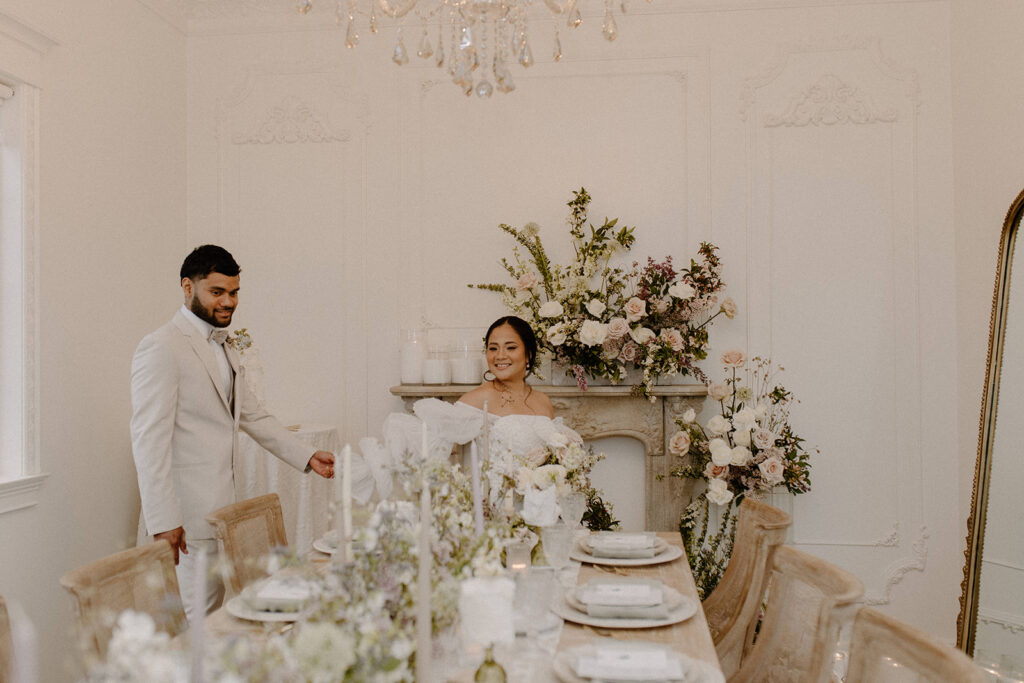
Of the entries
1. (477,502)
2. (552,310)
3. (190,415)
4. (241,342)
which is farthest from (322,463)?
(477,502)

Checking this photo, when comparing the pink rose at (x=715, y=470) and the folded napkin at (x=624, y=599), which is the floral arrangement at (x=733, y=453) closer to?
the pink rose at (x=715, y=470)

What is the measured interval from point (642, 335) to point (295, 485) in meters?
1.86

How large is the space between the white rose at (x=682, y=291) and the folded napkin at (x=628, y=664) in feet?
8.74

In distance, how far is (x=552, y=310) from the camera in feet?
13.8

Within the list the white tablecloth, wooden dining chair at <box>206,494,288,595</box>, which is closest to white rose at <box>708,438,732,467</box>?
the white tablecloth

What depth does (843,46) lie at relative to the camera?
4.54 m

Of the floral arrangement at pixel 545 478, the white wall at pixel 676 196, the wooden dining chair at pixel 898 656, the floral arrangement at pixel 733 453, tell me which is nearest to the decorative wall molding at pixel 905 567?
the white wall at pixel 676 196

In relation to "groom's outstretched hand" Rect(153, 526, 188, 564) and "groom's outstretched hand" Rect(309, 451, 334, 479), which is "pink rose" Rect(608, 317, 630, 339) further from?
"groom's outstretched hand" Rect(153, 526, 188, 564)

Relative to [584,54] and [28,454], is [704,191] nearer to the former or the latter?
[584,54]

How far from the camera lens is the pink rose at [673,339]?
414 cm

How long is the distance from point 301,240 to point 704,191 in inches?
88.8

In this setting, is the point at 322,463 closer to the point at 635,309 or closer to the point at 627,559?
the point at 627,559

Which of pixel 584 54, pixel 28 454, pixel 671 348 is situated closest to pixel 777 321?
pixel 671 348

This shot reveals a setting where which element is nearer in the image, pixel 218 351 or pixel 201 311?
pixel 201 311
